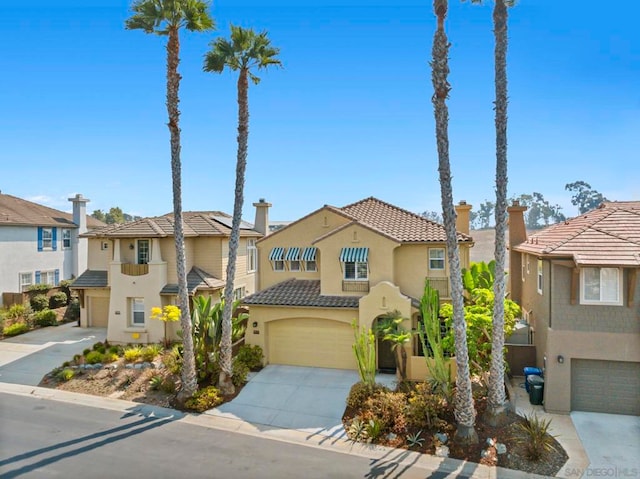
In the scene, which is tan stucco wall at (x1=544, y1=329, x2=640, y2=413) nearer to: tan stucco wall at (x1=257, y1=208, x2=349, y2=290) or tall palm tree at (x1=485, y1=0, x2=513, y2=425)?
tall palm tree at (x1=485, y1=0, x2=513, y2=425)

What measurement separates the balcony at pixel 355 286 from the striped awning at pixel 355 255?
113 cm

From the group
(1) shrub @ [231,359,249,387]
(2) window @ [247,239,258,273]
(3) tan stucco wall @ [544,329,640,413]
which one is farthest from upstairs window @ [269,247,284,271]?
(3) tan stucco wall @ [544,329,640,413]

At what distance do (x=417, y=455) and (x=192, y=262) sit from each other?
18.4 m

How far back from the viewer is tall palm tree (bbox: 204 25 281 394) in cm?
1580

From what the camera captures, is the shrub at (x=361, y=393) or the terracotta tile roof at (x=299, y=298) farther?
the terracotta tile roof at (x=299, y=298)

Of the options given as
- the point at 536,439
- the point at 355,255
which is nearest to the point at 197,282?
the point at 355,255

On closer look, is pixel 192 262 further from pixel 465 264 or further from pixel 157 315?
pixel 465 264

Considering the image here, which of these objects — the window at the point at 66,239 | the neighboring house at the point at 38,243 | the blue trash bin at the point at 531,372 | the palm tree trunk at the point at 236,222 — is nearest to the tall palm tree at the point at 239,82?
the palm tree trunk at the point at 236,222

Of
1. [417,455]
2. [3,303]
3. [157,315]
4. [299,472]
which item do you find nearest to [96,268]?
[3,303]

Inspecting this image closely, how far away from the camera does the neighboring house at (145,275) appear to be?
2330 cm

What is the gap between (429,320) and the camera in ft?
51.0

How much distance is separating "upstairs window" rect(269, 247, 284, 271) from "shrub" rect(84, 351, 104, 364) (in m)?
9.94

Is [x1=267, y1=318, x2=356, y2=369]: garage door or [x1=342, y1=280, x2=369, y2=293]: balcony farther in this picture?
[x1=342, y1=280, x2=369, y2=293]: balcony

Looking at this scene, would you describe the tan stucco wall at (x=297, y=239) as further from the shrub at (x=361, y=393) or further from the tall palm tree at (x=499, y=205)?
the tall palm tree at (x=499, y=205)
